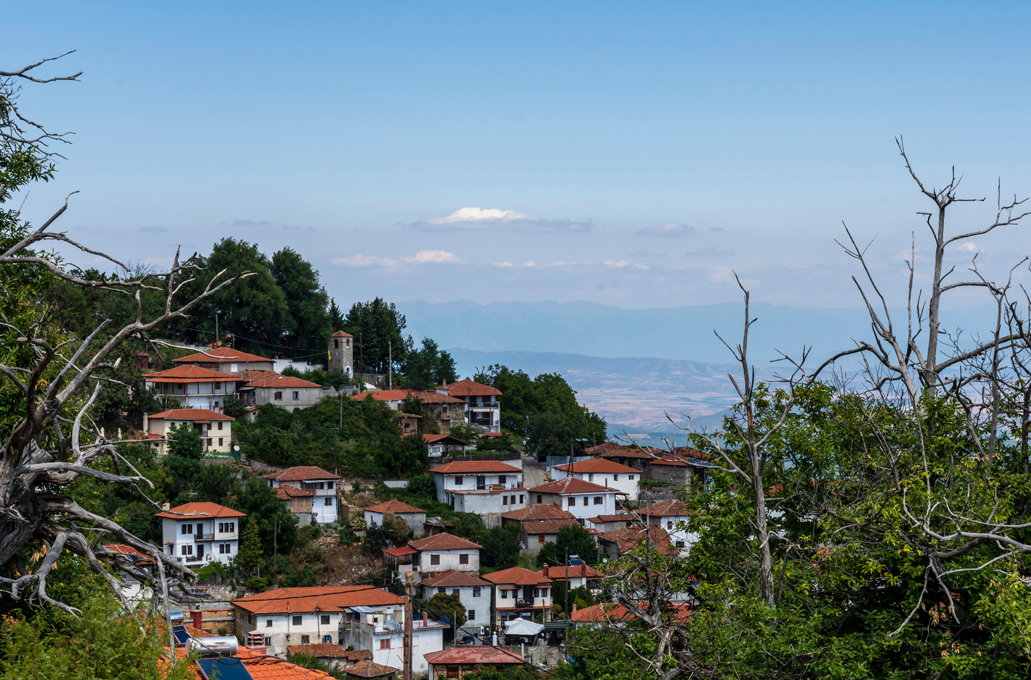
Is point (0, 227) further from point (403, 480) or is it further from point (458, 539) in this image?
point (403, 480)

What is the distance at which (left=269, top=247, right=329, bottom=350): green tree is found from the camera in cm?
7106

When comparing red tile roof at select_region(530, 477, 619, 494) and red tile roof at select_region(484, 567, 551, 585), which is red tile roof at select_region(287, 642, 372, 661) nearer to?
red tile roof at select_region(484, 567, 551, 585)

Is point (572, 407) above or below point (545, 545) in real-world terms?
above

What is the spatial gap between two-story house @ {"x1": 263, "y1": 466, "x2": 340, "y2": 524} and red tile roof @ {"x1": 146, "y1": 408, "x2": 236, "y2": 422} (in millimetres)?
5671

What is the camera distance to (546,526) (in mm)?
49594

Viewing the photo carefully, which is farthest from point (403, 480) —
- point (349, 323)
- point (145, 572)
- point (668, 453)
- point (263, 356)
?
point (145, 572)

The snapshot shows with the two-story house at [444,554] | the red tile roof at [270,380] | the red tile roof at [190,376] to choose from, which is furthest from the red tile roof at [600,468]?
the red tile roof at [190,376]

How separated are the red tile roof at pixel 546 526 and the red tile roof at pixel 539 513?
533mm

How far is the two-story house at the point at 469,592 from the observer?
139 ft

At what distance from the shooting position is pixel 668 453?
40.8ft

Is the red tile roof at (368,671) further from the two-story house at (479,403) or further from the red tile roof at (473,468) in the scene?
the two-story house at (479,403)

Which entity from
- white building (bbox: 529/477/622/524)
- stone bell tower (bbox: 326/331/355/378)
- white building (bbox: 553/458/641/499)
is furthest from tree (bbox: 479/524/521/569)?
stone bell tower (bbox: 326/331/355/378)

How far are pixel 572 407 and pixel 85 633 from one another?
218 ft

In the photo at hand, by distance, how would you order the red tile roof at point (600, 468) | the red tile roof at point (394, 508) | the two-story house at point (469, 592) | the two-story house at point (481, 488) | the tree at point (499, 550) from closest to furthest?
the two-story house at point (469, 592) → the tree at point (499, 550) → the red tile roof at point (394, 508) → the two-story house at point (481, 488) → the red tile roof at point (600, 468)
